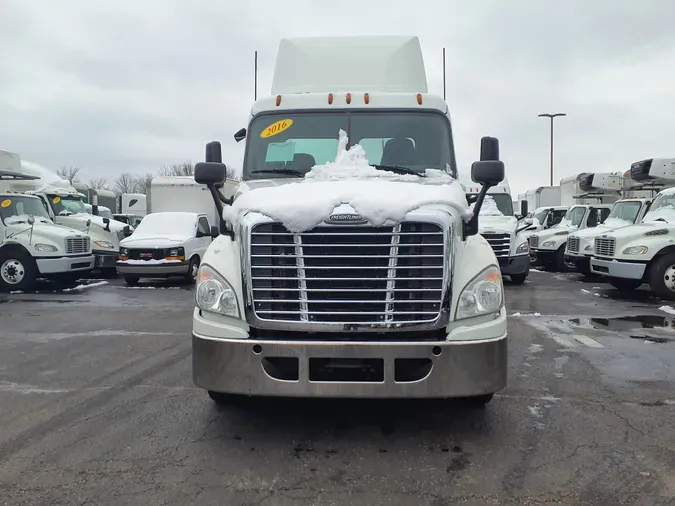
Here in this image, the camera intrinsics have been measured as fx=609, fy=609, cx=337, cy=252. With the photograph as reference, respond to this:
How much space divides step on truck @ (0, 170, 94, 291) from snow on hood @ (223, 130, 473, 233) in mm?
10143

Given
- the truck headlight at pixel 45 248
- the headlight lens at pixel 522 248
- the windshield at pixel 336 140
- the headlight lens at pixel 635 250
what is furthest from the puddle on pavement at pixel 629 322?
the truck headlight at pixel 45 248

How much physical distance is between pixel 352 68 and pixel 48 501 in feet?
18.1

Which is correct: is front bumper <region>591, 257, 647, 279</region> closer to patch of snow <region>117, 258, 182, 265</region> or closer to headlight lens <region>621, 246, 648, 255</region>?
headlight lens <region>621, 246, 648, 255</region>

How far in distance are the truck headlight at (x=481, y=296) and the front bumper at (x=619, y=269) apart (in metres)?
8.78

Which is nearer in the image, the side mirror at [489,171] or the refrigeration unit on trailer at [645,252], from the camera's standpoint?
the side mirror at [489,171]

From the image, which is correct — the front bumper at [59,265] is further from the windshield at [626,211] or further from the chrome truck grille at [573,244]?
the windshield at [626,211]

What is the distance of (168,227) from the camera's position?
51.0 feet

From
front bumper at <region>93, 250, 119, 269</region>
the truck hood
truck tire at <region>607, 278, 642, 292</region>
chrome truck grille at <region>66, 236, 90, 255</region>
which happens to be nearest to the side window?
the truck hood

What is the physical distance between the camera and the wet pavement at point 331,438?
3490 mm

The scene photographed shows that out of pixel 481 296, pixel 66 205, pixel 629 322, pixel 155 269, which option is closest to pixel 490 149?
pixel 481 296

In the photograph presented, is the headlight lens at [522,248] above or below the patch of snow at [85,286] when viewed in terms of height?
above

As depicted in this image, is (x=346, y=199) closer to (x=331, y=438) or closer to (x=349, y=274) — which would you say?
(x=349, y=274)

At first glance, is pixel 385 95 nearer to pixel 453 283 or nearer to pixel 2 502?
pixel 453 283

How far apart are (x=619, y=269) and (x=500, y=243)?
2.56m
